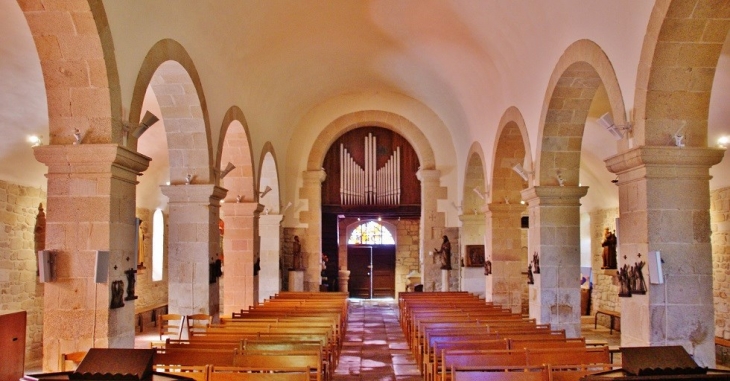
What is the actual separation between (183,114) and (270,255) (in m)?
7.82

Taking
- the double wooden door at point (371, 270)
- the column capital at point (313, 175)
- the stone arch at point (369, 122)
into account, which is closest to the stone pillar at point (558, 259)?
the stone arch at point (369, 122)

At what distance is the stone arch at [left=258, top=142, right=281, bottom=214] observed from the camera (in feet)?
50.9

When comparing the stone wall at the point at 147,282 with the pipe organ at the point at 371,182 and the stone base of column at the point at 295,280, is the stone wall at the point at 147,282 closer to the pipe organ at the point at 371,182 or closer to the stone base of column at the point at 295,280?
the stone base of column at the point at 295,280

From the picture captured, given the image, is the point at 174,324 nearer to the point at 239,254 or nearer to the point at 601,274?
the point at 239,254

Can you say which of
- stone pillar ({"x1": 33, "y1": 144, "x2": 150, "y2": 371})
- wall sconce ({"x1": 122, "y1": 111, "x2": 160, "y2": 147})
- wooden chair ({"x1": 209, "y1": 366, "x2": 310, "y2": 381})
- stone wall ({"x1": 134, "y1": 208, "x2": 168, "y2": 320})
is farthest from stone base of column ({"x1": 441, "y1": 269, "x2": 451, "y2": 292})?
wooden chair ({"x1": 209, "y1": 366, "x2": 310, "y2": 381})

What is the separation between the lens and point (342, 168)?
61.3 feet

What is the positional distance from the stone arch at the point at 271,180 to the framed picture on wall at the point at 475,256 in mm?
4857

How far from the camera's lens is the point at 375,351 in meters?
10.8

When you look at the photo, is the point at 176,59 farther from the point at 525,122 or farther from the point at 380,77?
the point at 380,77

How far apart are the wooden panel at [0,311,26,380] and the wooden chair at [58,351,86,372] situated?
8.65ft

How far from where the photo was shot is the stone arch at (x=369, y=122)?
58.1 ft

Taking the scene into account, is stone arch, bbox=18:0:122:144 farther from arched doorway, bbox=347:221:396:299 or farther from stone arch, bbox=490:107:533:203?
arched doorway, bbox=347:221:396:299

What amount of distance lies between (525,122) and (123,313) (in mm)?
6776

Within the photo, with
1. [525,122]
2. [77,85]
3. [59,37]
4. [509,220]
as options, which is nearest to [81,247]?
[77,85]
